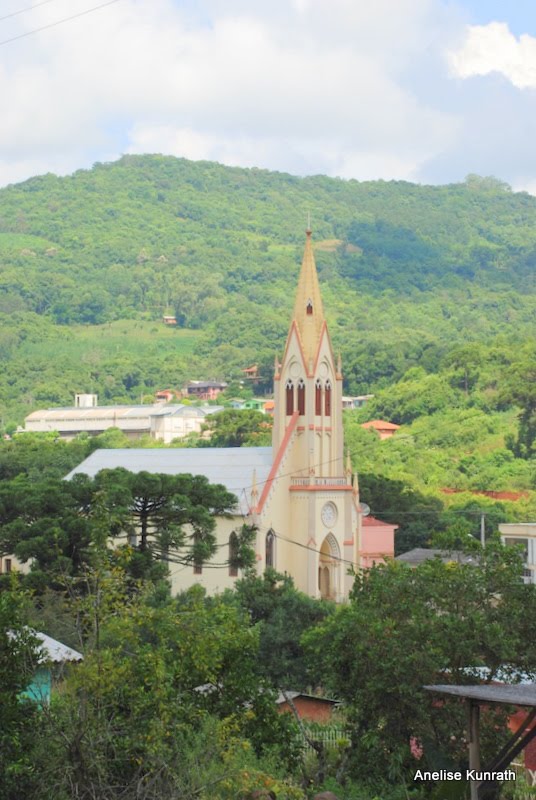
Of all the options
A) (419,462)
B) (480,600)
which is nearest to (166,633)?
(480,600)

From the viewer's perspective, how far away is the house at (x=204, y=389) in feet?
524

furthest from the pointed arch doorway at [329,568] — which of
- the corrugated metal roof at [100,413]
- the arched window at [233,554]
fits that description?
the corrugated metal roof at [100,413]

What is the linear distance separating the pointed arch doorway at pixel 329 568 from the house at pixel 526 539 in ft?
20.7

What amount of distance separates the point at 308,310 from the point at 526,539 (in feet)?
38.6

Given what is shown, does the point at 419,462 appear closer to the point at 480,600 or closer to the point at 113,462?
the point at 113,462

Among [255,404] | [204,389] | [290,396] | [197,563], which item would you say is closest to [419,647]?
[197,563]

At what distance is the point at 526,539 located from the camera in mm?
54219

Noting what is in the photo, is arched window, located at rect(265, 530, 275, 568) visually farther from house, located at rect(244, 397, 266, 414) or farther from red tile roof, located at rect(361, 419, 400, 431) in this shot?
house, located at rect(244, 397, 266, 414)

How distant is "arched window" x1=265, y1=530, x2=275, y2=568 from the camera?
49.8m

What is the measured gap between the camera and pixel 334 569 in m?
51.1

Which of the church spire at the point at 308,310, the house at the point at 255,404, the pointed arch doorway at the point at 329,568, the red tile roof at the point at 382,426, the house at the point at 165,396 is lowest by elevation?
the pointed arch doorway at the point at 329,568

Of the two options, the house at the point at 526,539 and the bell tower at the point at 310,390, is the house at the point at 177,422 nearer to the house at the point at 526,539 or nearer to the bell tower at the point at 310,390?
the house at the point at 526,539

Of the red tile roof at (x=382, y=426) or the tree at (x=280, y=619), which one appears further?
the red tile roof at (x=382, y=426)

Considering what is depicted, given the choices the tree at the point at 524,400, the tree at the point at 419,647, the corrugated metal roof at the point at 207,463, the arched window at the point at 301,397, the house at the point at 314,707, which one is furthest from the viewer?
the tree at the point at 524,400
